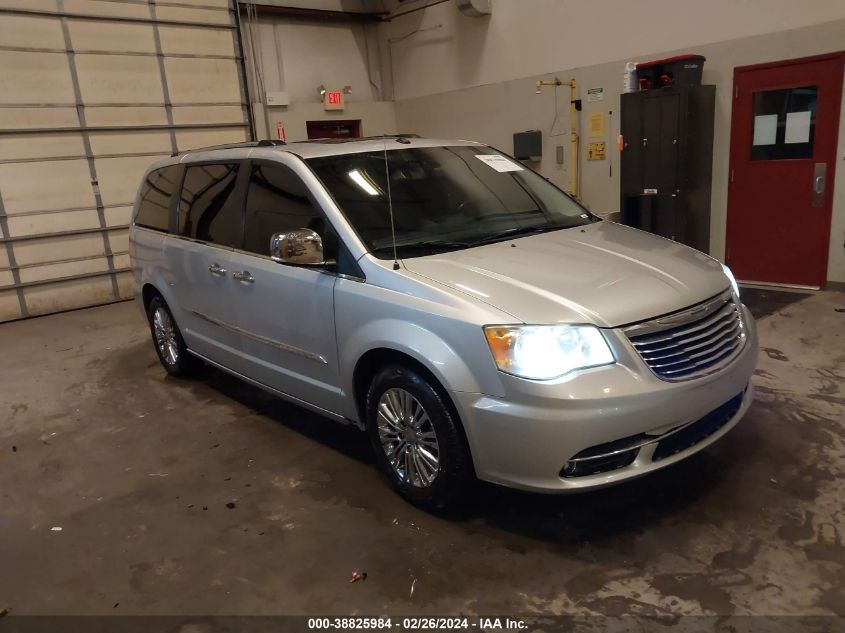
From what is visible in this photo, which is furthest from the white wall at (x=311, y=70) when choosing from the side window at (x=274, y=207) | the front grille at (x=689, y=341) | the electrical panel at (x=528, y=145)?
the front grille at (x=689, y=341)

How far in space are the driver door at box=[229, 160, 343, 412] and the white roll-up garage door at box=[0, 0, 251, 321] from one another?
5491 millimetres

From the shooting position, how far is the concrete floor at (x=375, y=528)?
222cm

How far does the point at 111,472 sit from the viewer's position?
3.37 m

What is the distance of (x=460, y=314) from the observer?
234cm

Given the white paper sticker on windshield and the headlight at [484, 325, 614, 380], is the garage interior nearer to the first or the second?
the headlight at [484, 325, 614, 380]

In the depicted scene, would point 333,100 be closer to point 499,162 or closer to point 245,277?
point 499,162

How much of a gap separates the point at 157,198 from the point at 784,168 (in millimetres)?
5436

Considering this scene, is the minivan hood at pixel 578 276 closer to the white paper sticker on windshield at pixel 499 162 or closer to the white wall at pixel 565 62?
the white paper sticker on windshield at pixel 499 162

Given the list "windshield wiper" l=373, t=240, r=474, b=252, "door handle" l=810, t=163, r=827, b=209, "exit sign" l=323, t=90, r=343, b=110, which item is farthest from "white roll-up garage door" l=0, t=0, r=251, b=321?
"door handle" l=810, t=163, r=827, b=209

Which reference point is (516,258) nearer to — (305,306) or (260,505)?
(305,306)

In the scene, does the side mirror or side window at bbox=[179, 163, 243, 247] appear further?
side window at bbox=[179, 163, 243, 247]

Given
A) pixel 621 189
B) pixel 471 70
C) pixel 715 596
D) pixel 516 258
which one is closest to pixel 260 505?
pixel 516 258

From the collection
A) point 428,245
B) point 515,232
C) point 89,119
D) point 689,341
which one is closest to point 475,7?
point 89,119

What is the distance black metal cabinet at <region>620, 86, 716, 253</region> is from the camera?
19.8 feet
